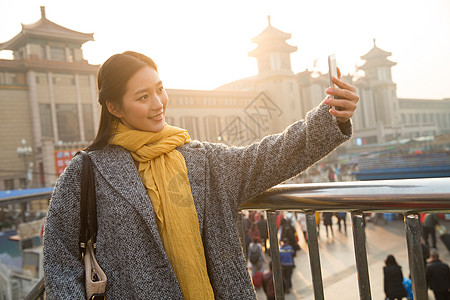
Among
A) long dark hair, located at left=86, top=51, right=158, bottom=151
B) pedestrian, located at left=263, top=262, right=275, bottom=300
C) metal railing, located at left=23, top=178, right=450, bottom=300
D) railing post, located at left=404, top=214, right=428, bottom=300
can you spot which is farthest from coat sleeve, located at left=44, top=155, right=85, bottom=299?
pedestrian, located at left=263, top=262, right=275, bottom=300

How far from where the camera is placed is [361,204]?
3.14ft

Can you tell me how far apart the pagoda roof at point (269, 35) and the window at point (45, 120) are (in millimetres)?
22580

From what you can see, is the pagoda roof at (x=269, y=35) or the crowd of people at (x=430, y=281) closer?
the crowd of people at (x=430, y=281)

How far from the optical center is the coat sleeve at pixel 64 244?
1023 millimetres

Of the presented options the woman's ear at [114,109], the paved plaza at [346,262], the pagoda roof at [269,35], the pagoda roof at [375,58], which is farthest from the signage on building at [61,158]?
the pagoda roof at [375,58]

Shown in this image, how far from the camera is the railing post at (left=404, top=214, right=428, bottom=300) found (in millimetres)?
847

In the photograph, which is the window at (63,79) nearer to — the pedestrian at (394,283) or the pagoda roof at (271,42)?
the pagoda roof at (271,42)

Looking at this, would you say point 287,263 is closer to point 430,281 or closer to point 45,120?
point 430,281

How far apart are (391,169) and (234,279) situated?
1404 centimetres

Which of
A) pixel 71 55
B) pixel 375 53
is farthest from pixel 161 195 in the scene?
pixel 375 53

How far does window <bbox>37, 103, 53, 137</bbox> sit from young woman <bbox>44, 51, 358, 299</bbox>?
21.7m

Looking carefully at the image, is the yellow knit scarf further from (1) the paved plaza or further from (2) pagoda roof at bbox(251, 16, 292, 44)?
(2) pagoda roof at bbox(251, 16, 292, 44)

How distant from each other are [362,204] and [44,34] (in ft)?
78.6

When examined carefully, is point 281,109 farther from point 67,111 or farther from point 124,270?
point 124,270
